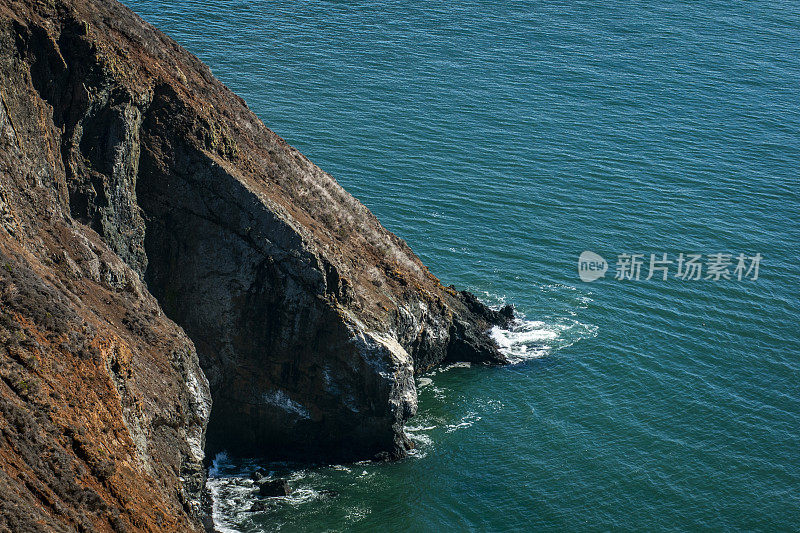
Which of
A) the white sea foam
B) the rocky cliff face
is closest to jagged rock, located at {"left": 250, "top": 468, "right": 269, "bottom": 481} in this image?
the rocky cliff face

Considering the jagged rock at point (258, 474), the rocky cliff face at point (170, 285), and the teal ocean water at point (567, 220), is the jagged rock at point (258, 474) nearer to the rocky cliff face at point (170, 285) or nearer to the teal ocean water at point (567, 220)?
the teal ocean water at point (567, 220)

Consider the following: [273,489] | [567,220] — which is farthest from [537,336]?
[273,489]

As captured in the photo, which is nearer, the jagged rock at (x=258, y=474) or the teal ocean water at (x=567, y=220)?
the jagged rock at (x=258, y=474)

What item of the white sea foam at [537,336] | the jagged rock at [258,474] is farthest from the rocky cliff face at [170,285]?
the jagged rock at [258,474]

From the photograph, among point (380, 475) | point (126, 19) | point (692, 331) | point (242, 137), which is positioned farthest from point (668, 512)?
point (126, 19)

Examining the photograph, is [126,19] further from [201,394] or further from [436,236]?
[436,236]

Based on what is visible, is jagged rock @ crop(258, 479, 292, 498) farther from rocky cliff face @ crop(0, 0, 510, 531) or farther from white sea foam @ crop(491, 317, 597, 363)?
white sea foam @ crop(491, 317, 597, 363)

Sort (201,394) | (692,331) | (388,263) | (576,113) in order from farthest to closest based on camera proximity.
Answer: (576,113) < (692,331) < (388,263) < (201,394)

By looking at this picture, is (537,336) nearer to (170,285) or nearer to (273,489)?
(273,489)
